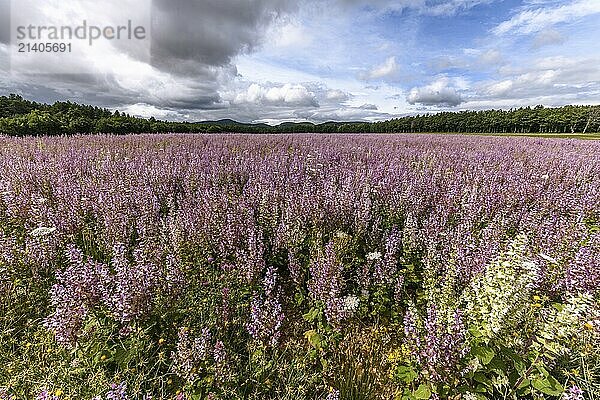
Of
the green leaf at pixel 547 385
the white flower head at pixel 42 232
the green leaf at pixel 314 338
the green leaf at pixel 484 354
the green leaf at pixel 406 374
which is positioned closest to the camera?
the green leaf at pixel 547 385

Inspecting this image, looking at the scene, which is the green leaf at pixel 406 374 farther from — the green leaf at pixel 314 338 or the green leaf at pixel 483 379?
the green leaf at pixel 314 338

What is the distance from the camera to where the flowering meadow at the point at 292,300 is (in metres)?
1.95

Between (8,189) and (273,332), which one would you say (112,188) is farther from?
(273,332)

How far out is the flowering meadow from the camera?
6.39 ft

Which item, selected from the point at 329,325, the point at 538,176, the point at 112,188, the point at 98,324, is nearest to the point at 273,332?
the point at 329,325

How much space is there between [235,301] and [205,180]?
312 centimetres

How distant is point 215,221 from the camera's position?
141 inches

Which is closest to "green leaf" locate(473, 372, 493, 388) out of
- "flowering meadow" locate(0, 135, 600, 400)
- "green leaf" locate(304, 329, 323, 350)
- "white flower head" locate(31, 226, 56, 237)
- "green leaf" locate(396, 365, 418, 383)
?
"flowering meadow" locate(0, 135, 600, 400)

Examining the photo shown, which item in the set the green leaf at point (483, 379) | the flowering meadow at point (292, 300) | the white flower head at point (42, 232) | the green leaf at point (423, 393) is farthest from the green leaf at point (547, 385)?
the white flower head at point (42, 232)

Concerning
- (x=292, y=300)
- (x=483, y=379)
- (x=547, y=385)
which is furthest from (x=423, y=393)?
(x=292, y=300)

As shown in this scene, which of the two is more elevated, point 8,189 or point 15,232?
point 8,189

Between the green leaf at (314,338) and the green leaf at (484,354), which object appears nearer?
the green leaf at (484,354)

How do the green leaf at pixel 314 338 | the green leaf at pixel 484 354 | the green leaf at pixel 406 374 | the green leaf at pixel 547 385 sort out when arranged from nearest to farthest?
the green leaf at pixel 547 385 < the green leaf at pixel 484 354 < the green leaf at pixel 406 374 < the green leaf at pixel 314 338

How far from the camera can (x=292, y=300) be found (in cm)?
320
